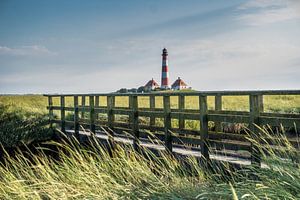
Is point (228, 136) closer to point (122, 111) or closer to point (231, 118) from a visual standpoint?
point (231, 118)

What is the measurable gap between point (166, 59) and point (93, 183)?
51490 mm

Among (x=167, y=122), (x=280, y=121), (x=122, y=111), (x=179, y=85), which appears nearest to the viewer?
(x=280, y=121)

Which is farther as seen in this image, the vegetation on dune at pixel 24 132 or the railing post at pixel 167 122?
the vegetation on dune at pixel 24 132

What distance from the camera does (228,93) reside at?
666cm

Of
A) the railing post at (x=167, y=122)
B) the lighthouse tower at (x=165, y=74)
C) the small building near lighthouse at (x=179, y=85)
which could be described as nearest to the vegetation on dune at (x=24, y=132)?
the railing post at (x=167, y=122)

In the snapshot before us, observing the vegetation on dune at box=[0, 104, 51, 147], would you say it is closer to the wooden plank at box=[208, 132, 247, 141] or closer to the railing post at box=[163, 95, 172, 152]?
the railing post at box=[163, 95, 172, 152]

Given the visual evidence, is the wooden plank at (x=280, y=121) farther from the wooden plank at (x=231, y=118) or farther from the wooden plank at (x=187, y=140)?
the wooden plank at (x=187, y=140)

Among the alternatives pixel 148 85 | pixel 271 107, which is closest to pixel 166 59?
pixel 148 85

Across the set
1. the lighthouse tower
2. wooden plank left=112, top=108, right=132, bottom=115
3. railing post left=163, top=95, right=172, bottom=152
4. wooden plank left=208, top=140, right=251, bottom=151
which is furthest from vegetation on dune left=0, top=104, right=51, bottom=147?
the lighthouse tower

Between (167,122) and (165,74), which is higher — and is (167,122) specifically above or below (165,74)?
below

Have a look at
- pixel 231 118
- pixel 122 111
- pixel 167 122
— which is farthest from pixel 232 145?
pixel 122 111

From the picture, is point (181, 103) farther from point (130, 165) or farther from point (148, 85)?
point (148, 85)

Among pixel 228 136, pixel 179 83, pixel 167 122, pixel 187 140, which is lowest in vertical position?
pixel 187 140

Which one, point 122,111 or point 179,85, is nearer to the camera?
point 122,111
